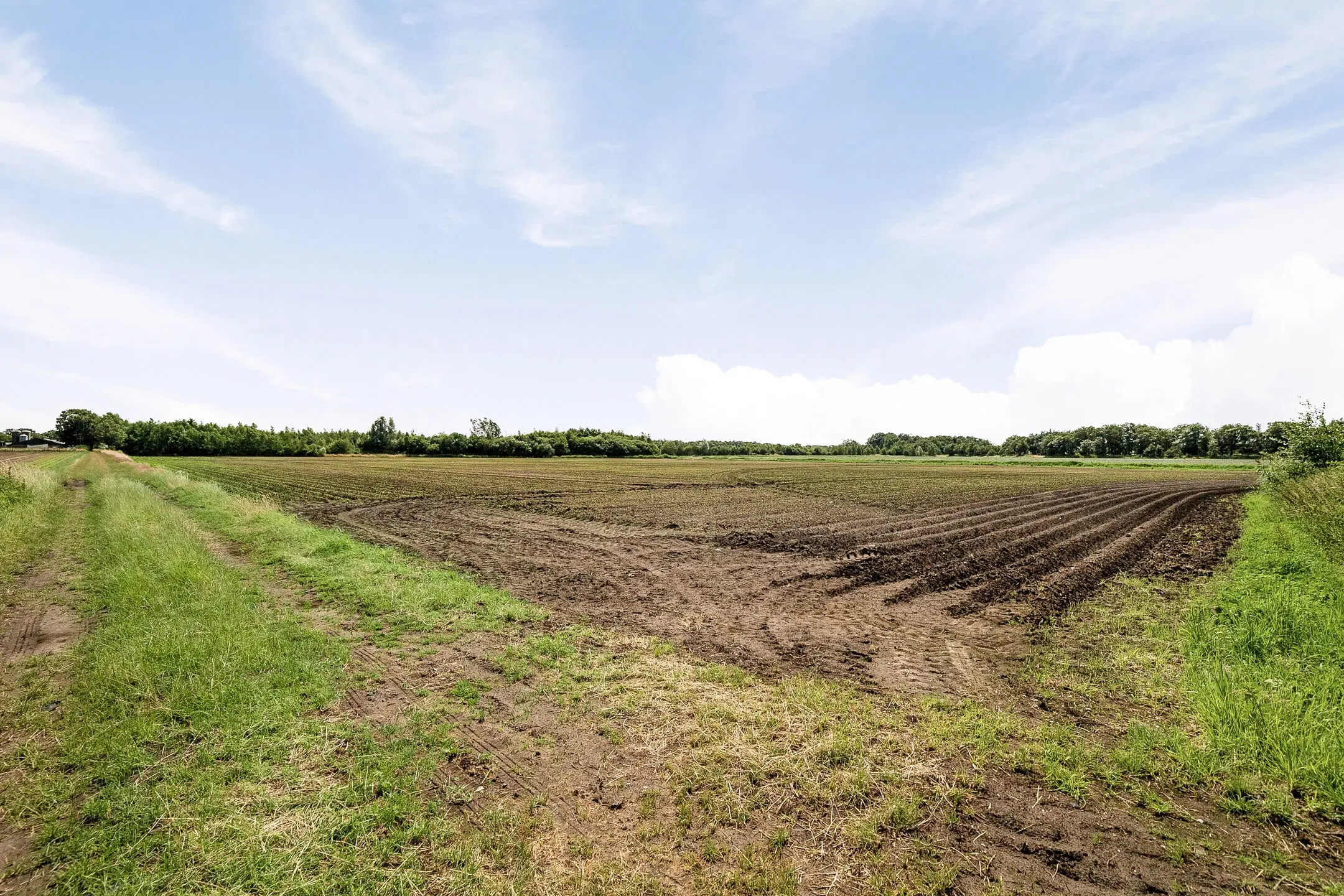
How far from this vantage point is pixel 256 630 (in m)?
7.42

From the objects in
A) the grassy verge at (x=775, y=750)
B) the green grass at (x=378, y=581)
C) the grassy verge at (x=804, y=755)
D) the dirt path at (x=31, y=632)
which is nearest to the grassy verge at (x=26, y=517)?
the dirt path at (x=31, y=632)

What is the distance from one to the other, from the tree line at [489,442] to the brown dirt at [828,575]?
332ft

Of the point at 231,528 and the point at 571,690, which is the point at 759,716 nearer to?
the point at 571,690

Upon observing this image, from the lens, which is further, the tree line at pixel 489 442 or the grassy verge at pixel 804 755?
the tree line at pixel 489 442

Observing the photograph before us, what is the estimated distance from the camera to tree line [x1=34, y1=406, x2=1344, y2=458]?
110m

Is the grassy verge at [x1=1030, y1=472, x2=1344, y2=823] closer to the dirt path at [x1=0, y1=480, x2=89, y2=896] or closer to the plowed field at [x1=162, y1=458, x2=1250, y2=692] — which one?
the plowed field at [x1=162, y1=458, x2=1250, y2=692]

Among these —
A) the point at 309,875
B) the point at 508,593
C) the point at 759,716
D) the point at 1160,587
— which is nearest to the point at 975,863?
the point at 759,716

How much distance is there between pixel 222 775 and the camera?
Answer: 4.38 meters

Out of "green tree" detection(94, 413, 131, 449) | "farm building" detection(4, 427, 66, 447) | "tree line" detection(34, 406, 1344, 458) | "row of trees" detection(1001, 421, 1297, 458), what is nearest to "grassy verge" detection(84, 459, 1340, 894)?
"tree line" detection(34, 406, 1344, 458)

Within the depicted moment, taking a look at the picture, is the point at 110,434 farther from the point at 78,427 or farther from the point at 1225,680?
the point at 1225,680

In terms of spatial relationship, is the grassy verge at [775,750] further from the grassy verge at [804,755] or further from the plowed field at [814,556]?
the plowed field at [814,556]

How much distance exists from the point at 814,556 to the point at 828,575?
Result: 2.14 meters

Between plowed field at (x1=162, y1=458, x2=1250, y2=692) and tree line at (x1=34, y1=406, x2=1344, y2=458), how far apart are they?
86.6 metres

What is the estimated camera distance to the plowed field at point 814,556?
806cm
